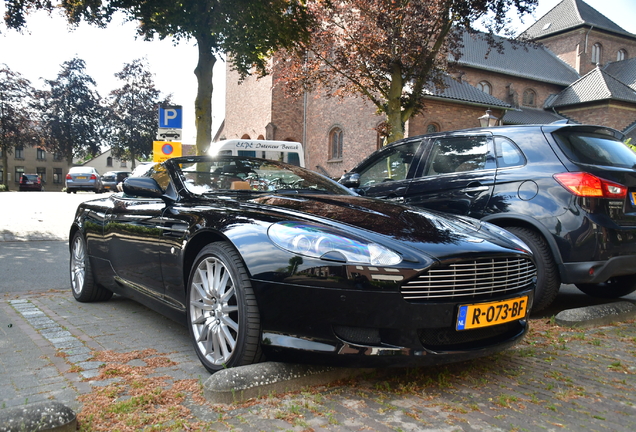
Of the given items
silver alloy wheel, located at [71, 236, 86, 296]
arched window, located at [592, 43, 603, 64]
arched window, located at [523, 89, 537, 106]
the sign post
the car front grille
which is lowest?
silver alloy wheel, located at [71, 236, 86, 296]

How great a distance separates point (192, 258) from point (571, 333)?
3.01m

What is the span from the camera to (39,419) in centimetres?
235

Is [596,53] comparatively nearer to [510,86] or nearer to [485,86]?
[510,86]

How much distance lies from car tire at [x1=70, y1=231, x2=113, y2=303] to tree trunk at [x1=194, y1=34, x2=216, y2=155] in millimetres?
9209

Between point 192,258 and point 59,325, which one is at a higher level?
point 192,258

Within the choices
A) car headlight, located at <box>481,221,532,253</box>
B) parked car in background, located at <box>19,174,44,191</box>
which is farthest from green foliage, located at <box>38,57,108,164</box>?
car headlight, located at <box>481,221,532,253</box>

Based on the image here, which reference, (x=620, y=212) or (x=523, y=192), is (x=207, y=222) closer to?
(x=523, y=192)

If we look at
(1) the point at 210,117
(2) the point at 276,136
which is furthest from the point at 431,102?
(1) the point at 210,117

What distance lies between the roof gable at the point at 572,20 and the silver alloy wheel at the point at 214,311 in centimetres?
5082

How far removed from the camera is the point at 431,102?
1158 inches

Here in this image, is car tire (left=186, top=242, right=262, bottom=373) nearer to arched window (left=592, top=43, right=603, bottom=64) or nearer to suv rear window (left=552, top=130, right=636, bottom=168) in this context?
suv rear window (left=552, top=130, right=636, bottom=168)

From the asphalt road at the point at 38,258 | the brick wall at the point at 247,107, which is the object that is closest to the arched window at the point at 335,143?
the brick wall at the point at 247,107

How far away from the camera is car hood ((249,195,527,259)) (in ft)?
9.84

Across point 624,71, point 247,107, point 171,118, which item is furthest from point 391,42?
point 624,71
